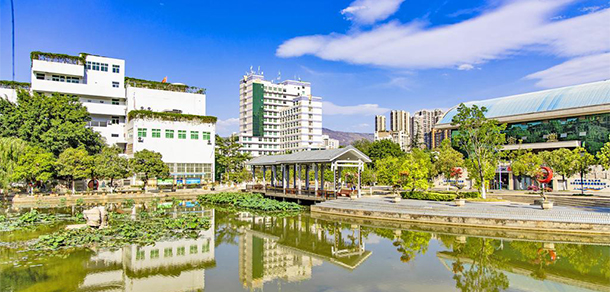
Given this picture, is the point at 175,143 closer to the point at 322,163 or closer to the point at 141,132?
the point at 141,132

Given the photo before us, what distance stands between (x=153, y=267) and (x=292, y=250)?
5.43 metres

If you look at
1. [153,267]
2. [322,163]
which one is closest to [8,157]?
[322,163]

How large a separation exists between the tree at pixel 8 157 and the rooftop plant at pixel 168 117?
12.9 meters

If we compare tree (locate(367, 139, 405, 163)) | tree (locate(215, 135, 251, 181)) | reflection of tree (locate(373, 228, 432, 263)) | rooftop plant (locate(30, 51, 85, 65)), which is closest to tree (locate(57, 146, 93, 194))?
rooftop plant (locate(30, 51, 85, 65))

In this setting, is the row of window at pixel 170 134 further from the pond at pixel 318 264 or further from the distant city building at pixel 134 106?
the pond at pixel 318 264

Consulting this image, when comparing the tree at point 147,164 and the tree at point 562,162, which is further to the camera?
the tree at point 147,164

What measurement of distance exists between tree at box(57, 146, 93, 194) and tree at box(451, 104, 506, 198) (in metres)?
32.2

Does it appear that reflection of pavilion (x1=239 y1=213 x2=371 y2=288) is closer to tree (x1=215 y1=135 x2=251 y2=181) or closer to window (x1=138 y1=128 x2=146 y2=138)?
window (x1=138 y1=128 x2=146 y2=138)

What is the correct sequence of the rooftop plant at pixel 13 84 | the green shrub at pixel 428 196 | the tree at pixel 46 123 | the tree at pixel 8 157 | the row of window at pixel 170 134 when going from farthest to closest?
the rooftop plant at pixel 13 84, the row of window at pixel 170 134, the tree at pixel 46 123, the tree at pixel 8 157, the green shrub at pixel 428 196

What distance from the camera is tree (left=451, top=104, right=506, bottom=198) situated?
27578 millimetres

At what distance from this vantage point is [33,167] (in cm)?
3356

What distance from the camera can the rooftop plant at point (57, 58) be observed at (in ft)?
151

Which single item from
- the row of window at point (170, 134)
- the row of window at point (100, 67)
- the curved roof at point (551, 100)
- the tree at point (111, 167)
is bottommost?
the tree at point (111, 167)

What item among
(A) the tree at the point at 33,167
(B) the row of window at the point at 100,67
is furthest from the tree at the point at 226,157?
(A) the tree at the point at 33,167
